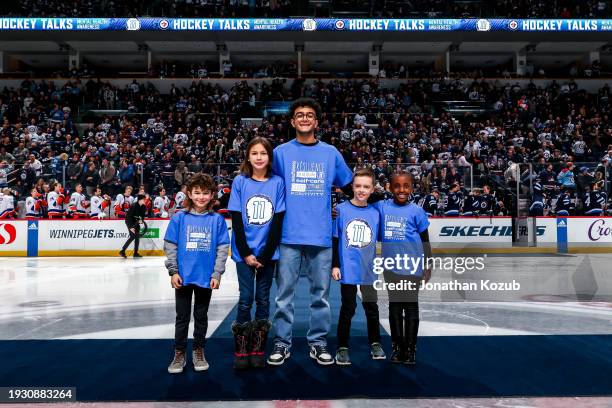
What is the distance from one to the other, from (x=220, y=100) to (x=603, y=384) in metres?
23.2

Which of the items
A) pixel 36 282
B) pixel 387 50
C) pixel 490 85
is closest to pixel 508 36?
pixel 490 85

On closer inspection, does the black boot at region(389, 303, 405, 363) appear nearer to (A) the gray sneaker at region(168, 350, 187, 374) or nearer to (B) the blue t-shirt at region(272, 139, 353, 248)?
(B) the blue t-shirt at region(272, 139, 353, 248)

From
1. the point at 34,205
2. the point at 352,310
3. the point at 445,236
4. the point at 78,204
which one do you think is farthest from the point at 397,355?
the point at 34,205

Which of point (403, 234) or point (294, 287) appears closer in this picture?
point (294, 287)

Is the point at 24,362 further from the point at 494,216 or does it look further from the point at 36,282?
the point at 494,216

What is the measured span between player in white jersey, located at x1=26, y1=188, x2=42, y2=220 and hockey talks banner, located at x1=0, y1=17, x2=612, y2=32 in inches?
496

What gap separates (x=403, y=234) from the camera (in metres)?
4.09

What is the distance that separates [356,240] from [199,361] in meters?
1.47

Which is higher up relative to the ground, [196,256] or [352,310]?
[196,256]

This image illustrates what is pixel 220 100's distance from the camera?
25.0 m

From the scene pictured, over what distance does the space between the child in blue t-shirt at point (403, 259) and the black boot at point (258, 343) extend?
98 cm

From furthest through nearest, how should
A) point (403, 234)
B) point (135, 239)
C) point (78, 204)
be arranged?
point (78, 204) < point (135, 239) < point (403, 234)

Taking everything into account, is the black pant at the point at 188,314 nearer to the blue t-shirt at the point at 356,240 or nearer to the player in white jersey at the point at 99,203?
the blue t-shirt at the point at 356,240

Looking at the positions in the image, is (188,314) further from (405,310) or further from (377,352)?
(405,310)
